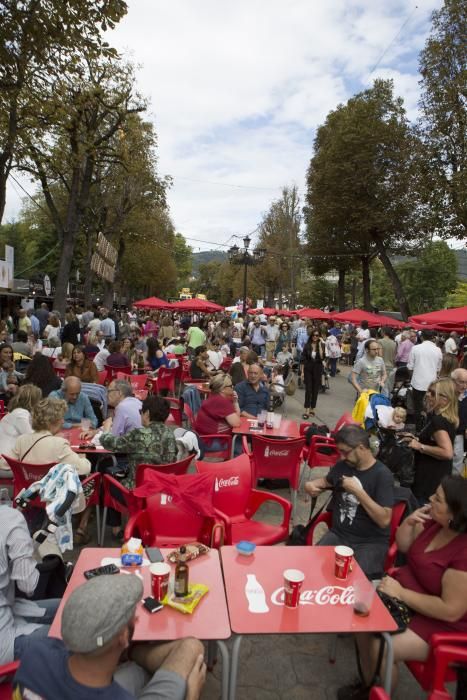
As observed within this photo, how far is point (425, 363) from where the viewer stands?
→ 794 cm

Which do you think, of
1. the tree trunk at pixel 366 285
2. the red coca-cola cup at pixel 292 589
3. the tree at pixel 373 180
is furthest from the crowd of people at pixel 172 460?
the tree trunk at pixel 366 285

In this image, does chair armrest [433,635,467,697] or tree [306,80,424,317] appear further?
tree [306,80,424,317]

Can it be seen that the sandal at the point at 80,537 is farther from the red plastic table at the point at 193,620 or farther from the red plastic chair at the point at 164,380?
the red plastic chair at the point at 164,380

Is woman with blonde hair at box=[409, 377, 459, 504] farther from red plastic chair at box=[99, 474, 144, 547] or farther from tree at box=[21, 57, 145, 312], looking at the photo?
tree at box=[21, 57, 145, 312]

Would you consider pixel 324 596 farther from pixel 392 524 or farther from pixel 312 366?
pixel 312 366

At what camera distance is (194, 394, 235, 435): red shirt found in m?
5.48

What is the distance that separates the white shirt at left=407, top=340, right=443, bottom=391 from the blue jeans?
6.92 metres

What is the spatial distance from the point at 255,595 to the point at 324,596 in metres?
0.36

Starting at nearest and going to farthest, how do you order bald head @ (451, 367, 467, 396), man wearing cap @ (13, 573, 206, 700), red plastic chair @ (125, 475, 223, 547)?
man wearing cap @ (13, 573, 206, 700) → red plastic chair @ (125, 475, 223, 547) → bald head @ (451, 367, 467, 396)

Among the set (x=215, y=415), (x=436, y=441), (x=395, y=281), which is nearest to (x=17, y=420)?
(x=215, y=415)

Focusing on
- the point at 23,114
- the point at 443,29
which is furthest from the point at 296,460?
the point at 443,29

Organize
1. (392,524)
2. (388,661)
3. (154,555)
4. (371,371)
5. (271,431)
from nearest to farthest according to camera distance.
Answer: (388,661)
(154,555)
(392,524)
(271,431)
(371,371)

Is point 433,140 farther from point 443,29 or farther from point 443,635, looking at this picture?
point 443,635

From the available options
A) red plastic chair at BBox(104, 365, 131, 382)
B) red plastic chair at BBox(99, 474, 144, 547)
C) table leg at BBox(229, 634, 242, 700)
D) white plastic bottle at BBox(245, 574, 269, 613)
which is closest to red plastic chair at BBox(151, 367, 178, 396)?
red plastic chair at BBox(104, 365, 131, 382)
